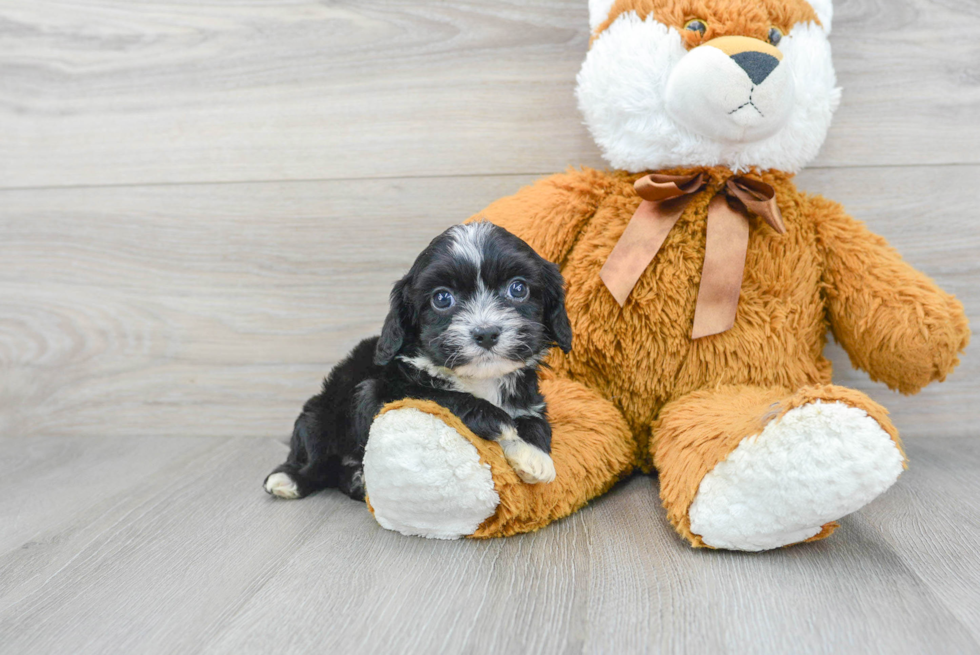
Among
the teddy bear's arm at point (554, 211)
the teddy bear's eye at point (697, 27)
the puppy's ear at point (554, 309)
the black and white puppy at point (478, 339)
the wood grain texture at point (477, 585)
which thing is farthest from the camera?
the teddy bear's arm at point (554, 211)

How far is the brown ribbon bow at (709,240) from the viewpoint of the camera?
1.44m

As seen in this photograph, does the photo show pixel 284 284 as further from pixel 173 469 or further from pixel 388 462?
pixel 388 462

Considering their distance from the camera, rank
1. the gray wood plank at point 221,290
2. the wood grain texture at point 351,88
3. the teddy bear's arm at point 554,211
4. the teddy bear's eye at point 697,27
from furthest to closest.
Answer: the gray wood plank at point 221,290, the wood grain texture at point 351,88, the teddy bear's arm at point 554,211, the teddy bear's eye at point 697,27

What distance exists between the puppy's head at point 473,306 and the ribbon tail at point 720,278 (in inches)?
15.4

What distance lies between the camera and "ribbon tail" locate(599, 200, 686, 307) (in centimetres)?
145

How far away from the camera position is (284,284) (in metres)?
1.98

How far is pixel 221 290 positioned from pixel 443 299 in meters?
1.07

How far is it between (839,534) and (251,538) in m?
1.13

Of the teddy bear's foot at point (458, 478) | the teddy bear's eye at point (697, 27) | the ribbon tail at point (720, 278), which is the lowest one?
the teddy bear's foot at point (458, 478)

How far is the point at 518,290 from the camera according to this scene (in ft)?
4.02

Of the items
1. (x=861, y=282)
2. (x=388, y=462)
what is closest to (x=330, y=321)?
(x=388, y=462)

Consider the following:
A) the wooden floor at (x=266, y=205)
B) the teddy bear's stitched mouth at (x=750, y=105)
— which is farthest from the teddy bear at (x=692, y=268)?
the wooden floor at (x=266, y=205)

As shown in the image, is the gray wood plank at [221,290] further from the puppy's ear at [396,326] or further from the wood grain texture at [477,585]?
the puppy's ear at [396,326]

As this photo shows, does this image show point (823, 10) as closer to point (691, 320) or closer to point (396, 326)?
point (691, 320)
